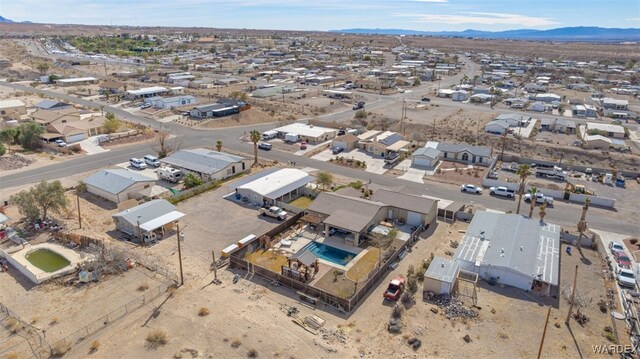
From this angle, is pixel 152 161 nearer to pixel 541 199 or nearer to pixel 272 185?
pixel 272 185

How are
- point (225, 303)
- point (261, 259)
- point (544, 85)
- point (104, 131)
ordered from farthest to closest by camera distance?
point (544, 85)
point (104, 131)
point (261, 259)
point (225, 303)

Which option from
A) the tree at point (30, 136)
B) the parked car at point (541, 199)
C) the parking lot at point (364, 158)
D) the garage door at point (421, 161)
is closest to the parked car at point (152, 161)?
the tree at point (30, 136)

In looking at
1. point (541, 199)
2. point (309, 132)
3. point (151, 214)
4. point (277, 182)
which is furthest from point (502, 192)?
point (151, 214)

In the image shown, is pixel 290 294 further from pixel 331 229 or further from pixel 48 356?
pixel 48 356

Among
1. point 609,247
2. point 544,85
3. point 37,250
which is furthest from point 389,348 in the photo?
point 544,85

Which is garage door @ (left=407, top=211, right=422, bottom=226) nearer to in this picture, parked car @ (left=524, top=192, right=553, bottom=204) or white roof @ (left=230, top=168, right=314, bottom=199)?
white roof @ (left=230, top=168, right=314, bottom=199)

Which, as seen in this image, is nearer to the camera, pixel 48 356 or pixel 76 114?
pixel 48 356

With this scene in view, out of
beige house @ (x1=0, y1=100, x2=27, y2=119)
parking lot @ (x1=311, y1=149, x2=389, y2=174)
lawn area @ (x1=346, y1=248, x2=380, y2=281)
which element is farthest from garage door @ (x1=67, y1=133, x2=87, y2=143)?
lawn area @ (x1=346, y1=248, x2=380, y2=281)
